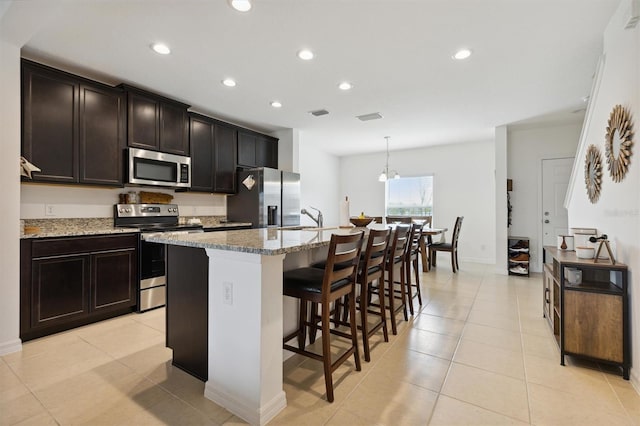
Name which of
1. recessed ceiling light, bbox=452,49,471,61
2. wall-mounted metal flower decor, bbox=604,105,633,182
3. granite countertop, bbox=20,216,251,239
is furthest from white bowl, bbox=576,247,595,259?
granite countertop, bbox=20,216,251,239

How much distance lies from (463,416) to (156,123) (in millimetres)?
4028

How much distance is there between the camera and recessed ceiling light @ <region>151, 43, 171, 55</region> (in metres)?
2.54

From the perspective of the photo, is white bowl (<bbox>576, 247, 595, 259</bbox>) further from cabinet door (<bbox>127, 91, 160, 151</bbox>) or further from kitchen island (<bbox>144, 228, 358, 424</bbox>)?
cabinet door (<bbox>127, 91, 160, 151</bbox>)

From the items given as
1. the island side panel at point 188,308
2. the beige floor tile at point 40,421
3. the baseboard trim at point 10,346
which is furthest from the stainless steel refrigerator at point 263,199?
the beige floor tile at point 40,421

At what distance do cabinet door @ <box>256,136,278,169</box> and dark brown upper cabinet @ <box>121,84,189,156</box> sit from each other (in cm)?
131

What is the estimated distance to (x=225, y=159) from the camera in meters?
4.48

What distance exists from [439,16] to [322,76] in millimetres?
1306

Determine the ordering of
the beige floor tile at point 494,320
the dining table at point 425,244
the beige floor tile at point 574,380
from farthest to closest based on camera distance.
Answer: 1. the dining table at point 425,244
2. the beige floor tile at point 494,320
3. the beige floor tile at point 574,380

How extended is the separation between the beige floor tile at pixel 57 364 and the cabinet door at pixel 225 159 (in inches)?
97.6

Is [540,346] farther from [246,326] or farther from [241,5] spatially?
[241,5]

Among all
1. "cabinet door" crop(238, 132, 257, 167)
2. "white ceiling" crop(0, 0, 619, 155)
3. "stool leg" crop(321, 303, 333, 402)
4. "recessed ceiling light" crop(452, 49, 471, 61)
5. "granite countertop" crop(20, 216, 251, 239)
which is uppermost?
"white ceiling" crop(0, 0, 619, 155)

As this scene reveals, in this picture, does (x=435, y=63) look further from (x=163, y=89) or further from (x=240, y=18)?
(x=163, y=89)

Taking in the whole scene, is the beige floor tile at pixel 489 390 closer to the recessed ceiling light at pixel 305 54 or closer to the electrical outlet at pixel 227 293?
the electrical outlet at pixel 227 293

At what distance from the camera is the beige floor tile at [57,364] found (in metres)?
1.92
